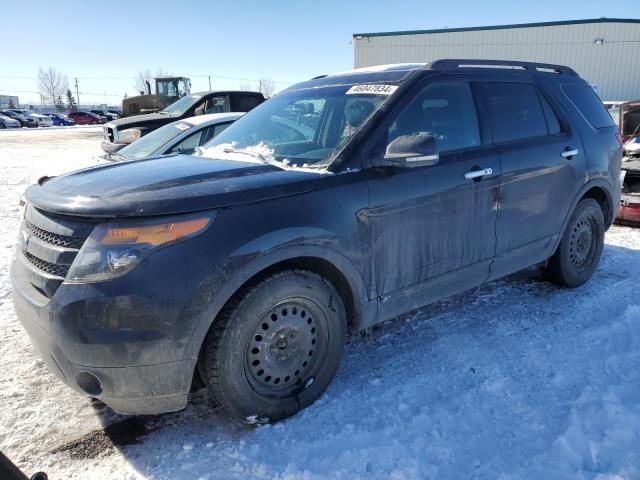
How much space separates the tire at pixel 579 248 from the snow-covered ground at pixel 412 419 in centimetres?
67

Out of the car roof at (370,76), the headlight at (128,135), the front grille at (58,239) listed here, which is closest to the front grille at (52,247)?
the front grille at (58,239)

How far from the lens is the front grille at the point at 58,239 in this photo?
2.32 metres

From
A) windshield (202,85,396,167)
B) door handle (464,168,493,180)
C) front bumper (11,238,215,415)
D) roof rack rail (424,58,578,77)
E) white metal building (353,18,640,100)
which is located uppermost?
white metal building (353,18,640,100)

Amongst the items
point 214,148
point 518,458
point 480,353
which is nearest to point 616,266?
point 480,353

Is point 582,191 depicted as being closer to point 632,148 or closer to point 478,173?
point 478,173

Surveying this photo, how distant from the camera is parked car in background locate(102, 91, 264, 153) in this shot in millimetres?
10023

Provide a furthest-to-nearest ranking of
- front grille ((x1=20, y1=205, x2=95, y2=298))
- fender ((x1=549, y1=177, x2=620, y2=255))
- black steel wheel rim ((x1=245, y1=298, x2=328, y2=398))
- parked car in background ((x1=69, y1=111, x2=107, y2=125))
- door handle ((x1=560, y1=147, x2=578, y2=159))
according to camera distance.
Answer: parked car in background ((x1=69, y1=111, x2=107, y2=125))
fender ((x1=549, y1=177, x2=620, y2=255))
door handle ((x1=560, y1=147, x2=578, y2=159))
black steel wheel rim ((x1=245, y1=298, x2=328, y2=398))
front grille ((x1=20, y1=205, x2=95, y2=298))

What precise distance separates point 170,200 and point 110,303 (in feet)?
1.74

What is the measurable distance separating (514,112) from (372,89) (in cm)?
131

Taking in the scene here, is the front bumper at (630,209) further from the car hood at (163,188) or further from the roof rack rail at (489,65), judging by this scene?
the car hood at (163,188)

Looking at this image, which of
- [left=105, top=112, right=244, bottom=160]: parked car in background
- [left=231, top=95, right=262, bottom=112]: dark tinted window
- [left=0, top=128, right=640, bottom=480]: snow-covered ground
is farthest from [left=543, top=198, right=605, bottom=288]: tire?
[left=231, top=95, right=262, bottom=112]: dark tinted window

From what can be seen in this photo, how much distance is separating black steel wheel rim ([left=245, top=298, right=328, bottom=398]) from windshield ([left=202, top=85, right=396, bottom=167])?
2.83ft

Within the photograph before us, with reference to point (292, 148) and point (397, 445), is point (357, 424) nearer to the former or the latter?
point (397, 445)

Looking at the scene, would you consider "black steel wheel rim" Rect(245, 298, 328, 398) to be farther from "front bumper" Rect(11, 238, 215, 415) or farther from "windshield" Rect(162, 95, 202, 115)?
"windshield" Rect(162, 95, 202, 115)
